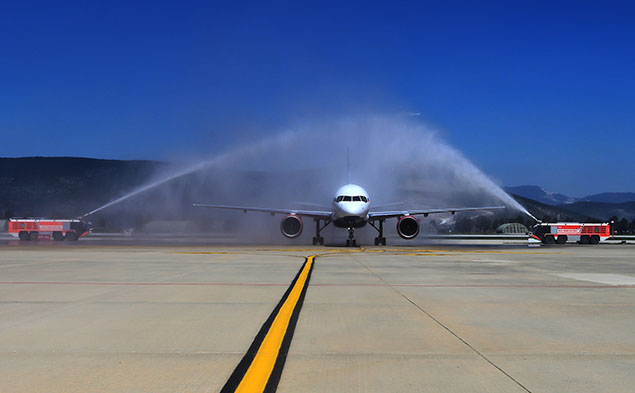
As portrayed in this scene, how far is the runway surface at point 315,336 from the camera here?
509 centimetres

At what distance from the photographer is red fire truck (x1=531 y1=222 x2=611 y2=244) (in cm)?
4794

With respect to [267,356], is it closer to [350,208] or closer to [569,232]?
[350,208]

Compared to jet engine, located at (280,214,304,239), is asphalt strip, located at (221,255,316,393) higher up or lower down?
lower down

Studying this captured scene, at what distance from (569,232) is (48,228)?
162 ft

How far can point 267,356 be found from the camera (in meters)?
5.95

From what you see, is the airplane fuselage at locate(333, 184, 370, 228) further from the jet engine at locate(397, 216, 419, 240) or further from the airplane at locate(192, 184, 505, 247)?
the jet engine at locate(397, 216, 419, 240)

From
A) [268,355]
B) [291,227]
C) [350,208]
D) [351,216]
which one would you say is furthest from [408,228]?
[268,355]

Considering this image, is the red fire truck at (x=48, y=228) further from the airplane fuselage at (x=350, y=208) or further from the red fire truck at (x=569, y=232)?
the red fire truck at (x=569, y=232)

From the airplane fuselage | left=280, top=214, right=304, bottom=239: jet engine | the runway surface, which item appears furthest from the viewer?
left=280, top=214, right=304, bottom=239: jet engine

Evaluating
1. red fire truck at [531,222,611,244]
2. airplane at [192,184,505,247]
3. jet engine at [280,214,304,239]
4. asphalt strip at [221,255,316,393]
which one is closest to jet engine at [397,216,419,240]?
airplane at [192,184,505,247]

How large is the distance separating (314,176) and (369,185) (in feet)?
27.7

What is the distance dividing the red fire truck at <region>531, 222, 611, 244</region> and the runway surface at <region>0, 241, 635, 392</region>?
36.5 m

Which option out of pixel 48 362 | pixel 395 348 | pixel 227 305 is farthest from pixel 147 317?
pixel 395 348

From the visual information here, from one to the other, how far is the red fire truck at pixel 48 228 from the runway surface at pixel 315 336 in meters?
41.7
